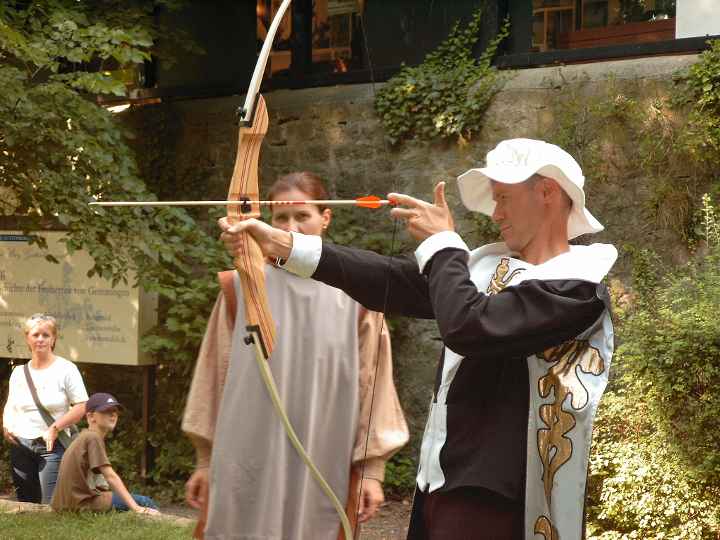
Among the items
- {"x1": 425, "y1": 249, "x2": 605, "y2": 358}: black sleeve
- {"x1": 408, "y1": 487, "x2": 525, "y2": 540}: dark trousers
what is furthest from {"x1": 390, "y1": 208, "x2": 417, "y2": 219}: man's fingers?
{"x1": 408, "y1": 487, "x2": 525, "y2": 540}: dark trousers

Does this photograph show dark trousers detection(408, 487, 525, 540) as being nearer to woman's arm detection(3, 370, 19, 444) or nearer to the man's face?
the man's face

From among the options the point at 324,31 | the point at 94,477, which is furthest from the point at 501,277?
the point at 94,477

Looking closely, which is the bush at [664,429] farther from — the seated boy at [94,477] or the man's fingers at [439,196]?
the man's fingers at [439,196]

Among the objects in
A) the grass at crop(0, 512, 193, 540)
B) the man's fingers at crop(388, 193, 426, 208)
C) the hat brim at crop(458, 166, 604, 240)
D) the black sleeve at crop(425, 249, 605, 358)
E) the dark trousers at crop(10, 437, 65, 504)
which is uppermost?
the hat brim at crop(458, 166, 604, 240)

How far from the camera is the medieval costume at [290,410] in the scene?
6.06ft

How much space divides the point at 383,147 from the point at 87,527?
2.25m

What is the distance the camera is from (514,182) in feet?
6.04

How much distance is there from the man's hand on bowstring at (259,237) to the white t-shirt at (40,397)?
3.33 meters

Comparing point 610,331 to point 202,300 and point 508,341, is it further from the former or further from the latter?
point 202,300

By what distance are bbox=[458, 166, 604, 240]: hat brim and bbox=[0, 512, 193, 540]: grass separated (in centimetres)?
232

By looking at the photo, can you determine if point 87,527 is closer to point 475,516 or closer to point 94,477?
point 94,477

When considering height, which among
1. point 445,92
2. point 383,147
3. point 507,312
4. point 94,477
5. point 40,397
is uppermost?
point 445,92

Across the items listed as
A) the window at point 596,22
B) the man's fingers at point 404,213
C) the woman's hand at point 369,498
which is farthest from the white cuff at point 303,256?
the window at point 596,22

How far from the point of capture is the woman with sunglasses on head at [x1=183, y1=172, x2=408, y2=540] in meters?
1.85
